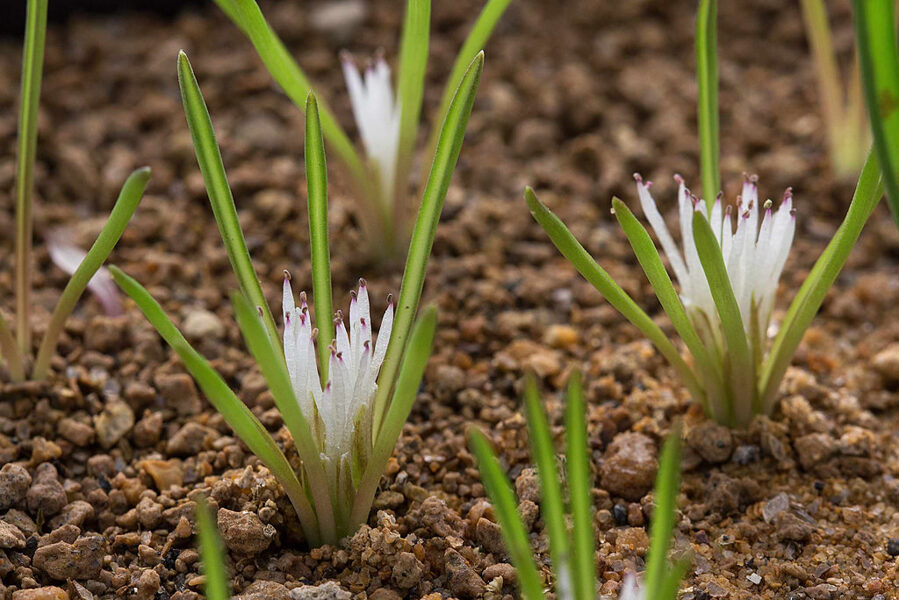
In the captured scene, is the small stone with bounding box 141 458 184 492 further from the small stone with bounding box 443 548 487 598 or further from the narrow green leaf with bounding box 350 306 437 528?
the small stone with bounding box 443 548 487 598

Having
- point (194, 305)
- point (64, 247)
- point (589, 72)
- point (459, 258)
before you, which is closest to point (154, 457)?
point (194, 305)

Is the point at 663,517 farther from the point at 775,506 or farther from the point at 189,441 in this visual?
the point at 189,441

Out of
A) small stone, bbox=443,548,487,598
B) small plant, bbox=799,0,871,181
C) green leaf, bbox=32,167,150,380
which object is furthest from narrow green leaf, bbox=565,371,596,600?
small plant, bbox=799,0,871,181

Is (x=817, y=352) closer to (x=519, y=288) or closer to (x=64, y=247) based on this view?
(x=519, y=288)

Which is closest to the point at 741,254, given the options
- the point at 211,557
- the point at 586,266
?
the point at 586,266

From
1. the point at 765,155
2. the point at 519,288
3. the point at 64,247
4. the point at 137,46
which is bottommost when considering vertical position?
the point at 519,288
